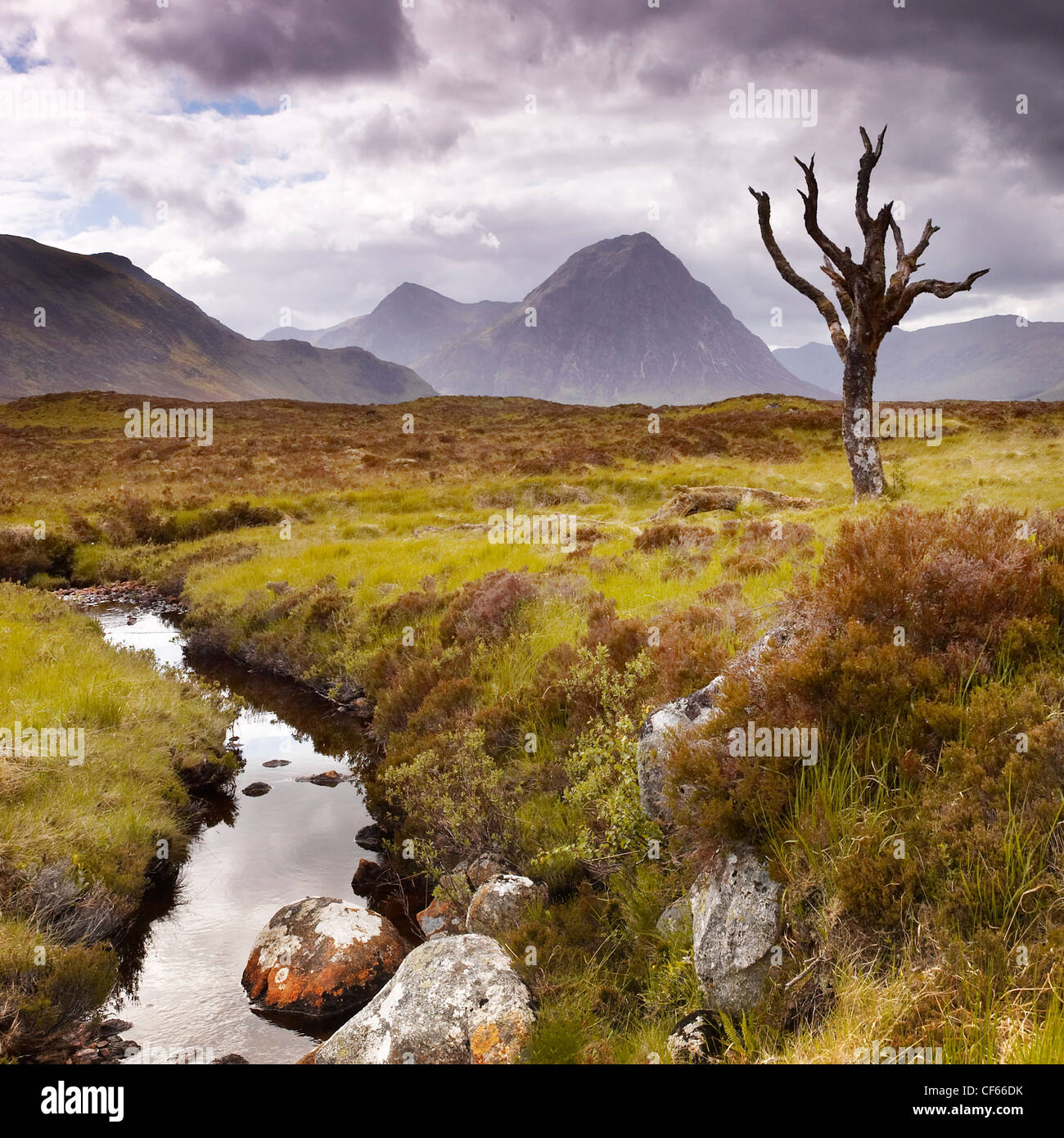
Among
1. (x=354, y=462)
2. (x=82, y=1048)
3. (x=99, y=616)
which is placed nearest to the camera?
Result: (x=82, y=1048)

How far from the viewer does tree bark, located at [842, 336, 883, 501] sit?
64.2ft

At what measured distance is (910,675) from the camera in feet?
16.9

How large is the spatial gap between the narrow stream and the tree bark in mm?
14962

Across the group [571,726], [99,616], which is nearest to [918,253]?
[571,726]

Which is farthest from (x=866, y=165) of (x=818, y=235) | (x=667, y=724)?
(x=667, y=724)

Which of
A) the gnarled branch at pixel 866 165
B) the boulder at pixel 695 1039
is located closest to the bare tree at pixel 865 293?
the gnarled branch at pixel 866 165

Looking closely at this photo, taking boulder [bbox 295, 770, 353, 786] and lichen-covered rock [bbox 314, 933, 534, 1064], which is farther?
boulder [bbox 295, 770, 353, 786]

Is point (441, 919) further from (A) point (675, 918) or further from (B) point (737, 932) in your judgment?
(B) point (737, 932)

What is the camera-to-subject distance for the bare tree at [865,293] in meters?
19.3

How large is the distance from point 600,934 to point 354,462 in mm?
37354

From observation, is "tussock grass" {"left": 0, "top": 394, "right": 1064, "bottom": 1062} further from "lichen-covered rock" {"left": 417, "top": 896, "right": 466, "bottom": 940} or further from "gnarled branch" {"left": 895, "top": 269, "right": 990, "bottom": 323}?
"gnarled branch" {"left": 895, "top": 269, "right": 990, "bottom": 323}

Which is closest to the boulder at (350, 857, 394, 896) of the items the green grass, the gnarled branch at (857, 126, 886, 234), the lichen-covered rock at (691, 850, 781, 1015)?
the green grass

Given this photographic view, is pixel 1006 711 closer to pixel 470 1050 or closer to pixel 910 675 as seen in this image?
pixel 910 675

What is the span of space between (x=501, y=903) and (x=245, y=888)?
3.93 metres
